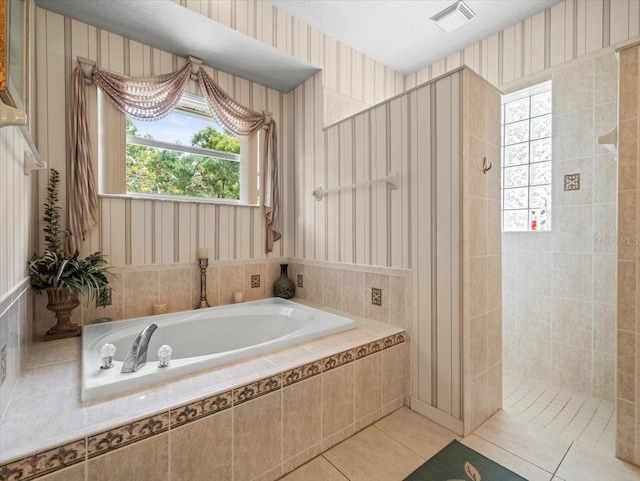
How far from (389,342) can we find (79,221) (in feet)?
6.69

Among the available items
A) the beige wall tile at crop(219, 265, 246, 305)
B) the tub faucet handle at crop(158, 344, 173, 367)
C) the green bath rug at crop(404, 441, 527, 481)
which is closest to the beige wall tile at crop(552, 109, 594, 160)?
the green bath rug at crop(404, 441, 527, 481)

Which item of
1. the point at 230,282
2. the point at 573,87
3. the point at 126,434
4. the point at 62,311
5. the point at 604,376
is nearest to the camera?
the point at 126,434

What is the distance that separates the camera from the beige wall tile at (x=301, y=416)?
1.33m

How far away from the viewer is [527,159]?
7.94 feet

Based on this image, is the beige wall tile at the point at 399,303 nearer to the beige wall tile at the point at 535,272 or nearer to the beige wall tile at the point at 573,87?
the beige wall tile at the point at 535,272

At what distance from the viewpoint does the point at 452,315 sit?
5.49ft

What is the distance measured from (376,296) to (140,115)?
2061 mm

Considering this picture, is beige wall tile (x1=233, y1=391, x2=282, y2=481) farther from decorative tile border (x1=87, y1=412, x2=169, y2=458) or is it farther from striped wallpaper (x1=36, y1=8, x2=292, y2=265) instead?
striped wallpaper (x1=36, y1=8, x2=292, y2=265)

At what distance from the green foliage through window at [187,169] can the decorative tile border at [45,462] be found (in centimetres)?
176

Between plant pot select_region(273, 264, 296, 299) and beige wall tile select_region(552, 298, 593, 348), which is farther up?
plant pot select_region(273, 264, 296, 299)

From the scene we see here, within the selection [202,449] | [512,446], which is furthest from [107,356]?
[512,446]

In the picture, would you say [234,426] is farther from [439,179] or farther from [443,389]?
[439,179]

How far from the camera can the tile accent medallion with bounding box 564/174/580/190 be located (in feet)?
6.91

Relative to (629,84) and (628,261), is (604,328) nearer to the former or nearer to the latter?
(628,261)
